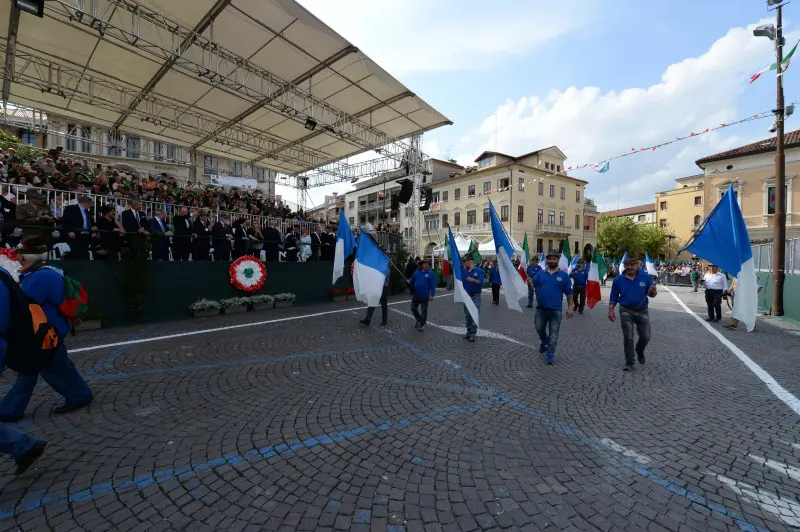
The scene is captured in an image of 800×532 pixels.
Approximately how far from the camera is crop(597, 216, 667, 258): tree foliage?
5191 cm

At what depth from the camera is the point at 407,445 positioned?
11.3 ft

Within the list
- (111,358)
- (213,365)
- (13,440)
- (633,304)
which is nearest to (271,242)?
(111,358)

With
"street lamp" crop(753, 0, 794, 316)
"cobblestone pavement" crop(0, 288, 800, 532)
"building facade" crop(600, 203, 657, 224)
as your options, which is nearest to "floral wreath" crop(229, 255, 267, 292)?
"cobblestone pavement" crop(0, 288, 800, 532)

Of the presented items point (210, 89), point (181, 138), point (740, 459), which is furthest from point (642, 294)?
point (181, 138)

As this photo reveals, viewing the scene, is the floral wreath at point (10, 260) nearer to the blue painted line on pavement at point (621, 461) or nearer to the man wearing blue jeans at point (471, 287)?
the blue painted line on pavement at point (621, 461)

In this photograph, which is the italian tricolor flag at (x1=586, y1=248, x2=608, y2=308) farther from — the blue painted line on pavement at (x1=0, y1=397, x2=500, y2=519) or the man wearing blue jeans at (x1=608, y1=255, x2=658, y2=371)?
the blue painted line on pavement at (x1=0, y1=397, x2=500, y2=519)

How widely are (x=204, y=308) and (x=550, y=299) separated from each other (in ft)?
30.0

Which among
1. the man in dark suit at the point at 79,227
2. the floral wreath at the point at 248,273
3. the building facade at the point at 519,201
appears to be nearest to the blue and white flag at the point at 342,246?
the floral wreath at the point at 248,273

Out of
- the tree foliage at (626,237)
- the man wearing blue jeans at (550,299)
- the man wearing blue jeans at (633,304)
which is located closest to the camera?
the man wearing blue jeans at (633,304)

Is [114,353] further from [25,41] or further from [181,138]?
[181,138]

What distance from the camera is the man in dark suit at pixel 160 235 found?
9344 millimetres

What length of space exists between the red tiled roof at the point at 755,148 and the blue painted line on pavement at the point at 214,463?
149ft

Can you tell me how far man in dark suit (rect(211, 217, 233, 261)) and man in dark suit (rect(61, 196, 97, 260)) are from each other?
115 inches

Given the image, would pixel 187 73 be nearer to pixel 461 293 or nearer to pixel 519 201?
pixel 461 293
